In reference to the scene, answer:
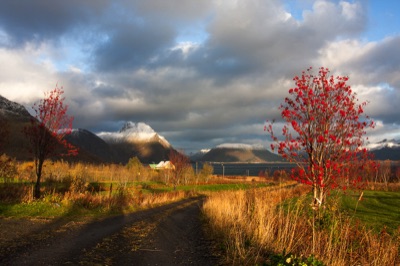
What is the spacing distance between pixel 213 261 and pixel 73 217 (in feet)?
31.4

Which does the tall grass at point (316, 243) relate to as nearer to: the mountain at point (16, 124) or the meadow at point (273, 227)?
the meadow at point (273, 227)

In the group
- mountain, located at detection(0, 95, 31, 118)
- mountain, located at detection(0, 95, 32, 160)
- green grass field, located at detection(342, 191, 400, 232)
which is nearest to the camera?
green grass field, located at detection(342, 191, 400, 232)

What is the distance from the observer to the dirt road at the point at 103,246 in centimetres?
816

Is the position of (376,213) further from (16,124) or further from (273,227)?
(16,124)

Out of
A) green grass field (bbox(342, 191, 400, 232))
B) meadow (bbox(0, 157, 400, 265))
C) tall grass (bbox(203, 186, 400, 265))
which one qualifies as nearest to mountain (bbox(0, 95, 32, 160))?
meadow (bbox(0, 157, 400, 265))

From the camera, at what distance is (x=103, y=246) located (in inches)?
384

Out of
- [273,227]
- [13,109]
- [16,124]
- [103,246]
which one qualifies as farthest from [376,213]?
[13,109]

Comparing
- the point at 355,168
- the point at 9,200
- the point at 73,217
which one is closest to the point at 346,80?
the point at 355,168

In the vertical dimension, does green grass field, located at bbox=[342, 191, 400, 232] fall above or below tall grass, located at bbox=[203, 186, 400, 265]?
below

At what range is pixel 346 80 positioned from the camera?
9852mm

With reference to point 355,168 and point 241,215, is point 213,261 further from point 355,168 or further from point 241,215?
point 355,168

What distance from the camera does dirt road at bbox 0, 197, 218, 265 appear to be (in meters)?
8.16

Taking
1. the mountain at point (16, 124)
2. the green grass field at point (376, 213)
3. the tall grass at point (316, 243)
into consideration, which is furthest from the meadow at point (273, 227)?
the mountain at point (16, 124)

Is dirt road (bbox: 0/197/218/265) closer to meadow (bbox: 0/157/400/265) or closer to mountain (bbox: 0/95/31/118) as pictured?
meadow (bbox: 0/157/400/265)
